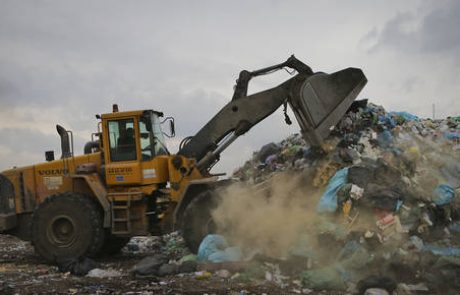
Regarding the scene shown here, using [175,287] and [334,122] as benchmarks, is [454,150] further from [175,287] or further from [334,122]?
[175,287]

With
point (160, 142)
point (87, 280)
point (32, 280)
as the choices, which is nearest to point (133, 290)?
point (87, 280)

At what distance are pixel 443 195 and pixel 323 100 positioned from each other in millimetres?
2214

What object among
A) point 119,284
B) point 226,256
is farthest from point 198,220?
point 119,284

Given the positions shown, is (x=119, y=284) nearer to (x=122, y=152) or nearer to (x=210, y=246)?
(x=210, y=246)

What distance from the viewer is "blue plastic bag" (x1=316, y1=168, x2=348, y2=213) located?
23.6ft

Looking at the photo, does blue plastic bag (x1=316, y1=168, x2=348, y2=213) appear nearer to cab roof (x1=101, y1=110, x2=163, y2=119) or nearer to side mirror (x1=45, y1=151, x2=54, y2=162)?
cab roof (x1=101, y1=110, x2=163, y2=119)

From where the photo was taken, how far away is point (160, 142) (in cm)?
889

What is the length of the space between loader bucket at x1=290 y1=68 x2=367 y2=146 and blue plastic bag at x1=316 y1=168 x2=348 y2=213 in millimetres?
826

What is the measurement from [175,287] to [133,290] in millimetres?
496

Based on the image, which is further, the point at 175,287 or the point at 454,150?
the point at 454,150

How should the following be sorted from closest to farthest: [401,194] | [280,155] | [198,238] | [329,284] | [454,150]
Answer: [329,284], [401,194], [198,238], [454,150], [280,155]

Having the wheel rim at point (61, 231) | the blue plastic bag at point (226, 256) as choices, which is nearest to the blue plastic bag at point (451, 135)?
the blue plastic bag at point (226, 256)

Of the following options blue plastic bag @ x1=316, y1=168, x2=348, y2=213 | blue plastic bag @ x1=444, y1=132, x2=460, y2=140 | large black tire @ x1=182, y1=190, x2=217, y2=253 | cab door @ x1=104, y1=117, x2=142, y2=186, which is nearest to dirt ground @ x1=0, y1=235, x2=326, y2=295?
large black tire @ x1=182, y1=190, x2=217, y2=253

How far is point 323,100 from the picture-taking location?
8.28 meters
